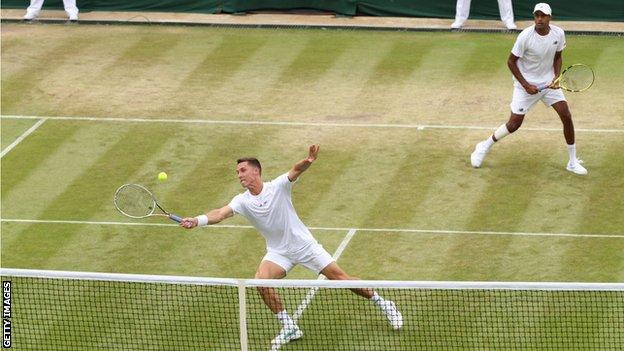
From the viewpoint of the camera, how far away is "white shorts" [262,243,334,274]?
1611cm

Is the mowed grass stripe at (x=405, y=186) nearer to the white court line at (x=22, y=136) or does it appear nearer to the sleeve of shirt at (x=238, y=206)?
the sleeve of shirt at (x=238, y=206)

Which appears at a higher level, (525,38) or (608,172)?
(525,38)

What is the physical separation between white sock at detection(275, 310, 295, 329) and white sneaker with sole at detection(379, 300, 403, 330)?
0.97 m

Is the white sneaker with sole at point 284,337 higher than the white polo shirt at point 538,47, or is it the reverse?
the white polo shirt at point 538,47

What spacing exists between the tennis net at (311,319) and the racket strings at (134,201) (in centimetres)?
85

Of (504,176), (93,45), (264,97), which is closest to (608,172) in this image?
(504,176)

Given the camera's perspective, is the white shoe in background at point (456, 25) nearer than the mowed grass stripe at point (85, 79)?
No

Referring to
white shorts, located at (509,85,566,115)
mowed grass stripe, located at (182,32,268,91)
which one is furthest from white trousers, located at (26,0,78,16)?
white shorts, located at (509,85,566,115)

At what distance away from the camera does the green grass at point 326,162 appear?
17984 millimetres

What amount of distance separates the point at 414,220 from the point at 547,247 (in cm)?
187

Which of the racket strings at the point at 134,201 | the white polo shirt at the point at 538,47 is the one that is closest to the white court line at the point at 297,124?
the white polo shirt at the point at 538,47

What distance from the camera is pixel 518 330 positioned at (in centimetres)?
1598

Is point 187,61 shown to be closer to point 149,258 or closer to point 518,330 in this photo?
point 149,258

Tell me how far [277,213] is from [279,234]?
0.89 feet
